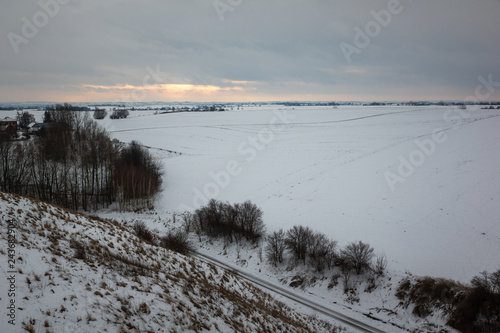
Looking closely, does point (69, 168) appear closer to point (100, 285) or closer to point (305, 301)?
point (100, 285)

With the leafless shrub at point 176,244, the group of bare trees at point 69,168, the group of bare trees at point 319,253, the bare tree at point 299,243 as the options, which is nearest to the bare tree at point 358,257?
the group of bare trees at point 319,253

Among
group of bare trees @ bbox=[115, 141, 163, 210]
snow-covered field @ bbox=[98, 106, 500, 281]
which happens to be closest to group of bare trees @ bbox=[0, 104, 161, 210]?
group of bare trees @ bbox=[115, 141, 163, 210]

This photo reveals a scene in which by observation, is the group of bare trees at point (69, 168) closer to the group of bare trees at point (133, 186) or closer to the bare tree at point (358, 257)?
the group of bare trees at point (133, 186)

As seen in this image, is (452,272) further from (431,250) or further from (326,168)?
(326,168)

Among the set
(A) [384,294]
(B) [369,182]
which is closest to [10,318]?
(A) [384,294]

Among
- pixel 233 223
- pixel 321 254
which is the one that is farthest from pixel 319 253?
pixel 233 223

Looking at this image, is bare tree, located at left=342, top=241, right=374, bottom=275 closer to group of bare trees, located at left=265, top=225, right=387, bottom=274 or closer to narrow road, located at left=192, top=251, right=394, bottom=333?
group of bare trees, located at left=265, top=225, right=387, bottom=274
